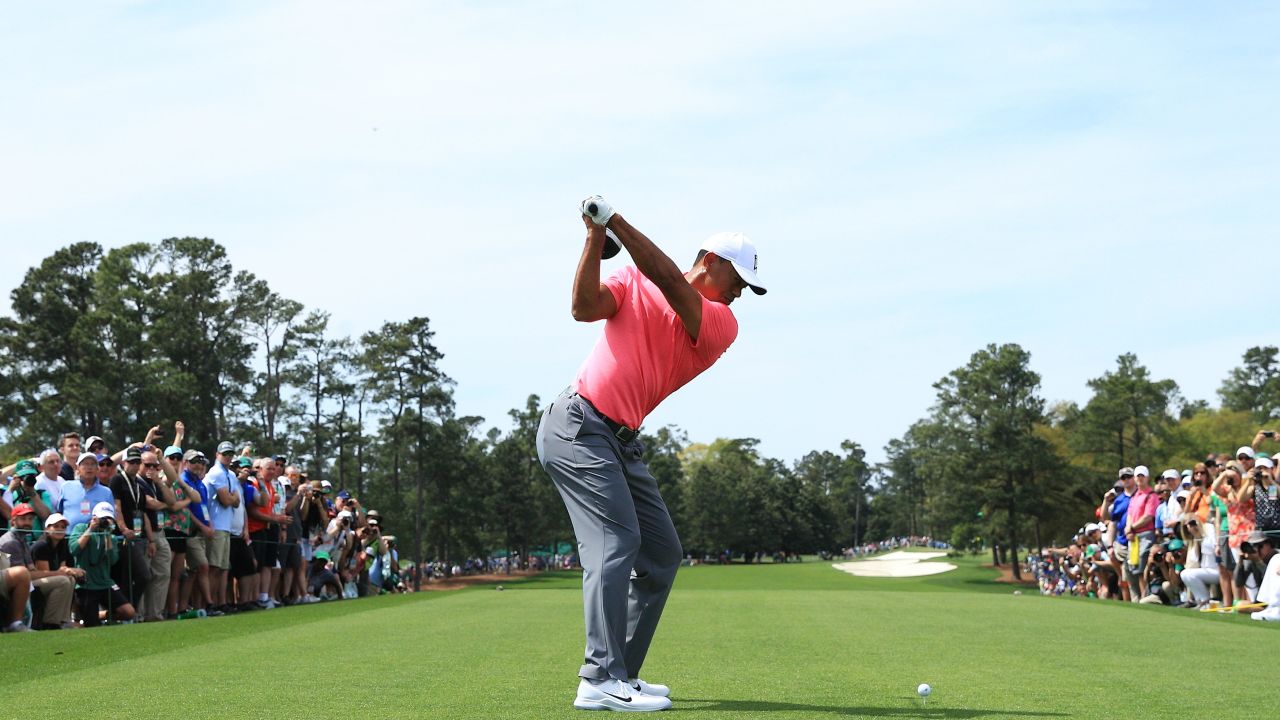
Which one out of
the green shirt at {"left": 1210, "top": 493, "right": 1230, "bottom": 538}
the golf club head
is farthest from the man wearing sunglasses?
the green shirt at {"left": 1210, "top": 493, "right": 1230, "bottom": 538}

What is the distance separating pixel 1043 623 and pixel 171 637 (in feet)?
28.8

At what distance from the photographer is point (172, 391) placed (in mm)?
59906

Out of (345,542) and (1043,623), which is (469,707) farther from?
(345,542)

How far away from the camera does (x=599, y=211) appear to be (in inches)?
219

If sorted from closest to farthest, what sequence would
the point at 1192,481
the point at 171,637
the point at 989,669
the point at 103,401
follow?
1. the point at 989,669
2. the point at 171,637
3. the point at 1192,481
4. the point at 103,401

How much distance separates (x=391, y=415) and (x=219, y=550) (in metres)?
63.2

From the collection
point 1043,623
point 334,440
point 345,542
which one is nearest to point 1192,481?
point 1043,623

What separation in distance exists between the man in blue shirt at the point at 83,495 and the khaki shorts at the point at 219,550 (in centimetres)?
254

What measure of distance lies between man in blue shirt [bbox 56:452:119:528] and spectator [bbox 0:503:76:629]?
0.75 meters

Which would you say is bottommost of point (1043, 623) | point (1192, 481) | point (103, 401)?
point (1043, 623)

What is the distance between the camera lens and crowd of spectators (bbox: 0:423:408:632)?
43.4ft

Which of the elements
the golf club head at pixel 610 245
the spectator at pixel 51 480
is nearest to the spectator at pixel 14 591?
the spectator at pixel 51 480

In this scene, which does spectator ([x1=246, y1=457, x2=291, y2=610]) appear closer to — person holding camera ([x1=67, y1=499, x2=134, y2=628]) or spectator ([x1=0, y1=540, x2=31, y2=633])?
person holding camera ([x1=67, y1=499, x2=134, y2=628])

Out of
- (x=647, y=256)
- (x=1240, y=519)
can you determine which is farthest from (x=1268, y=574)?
(x=647, y=256)
